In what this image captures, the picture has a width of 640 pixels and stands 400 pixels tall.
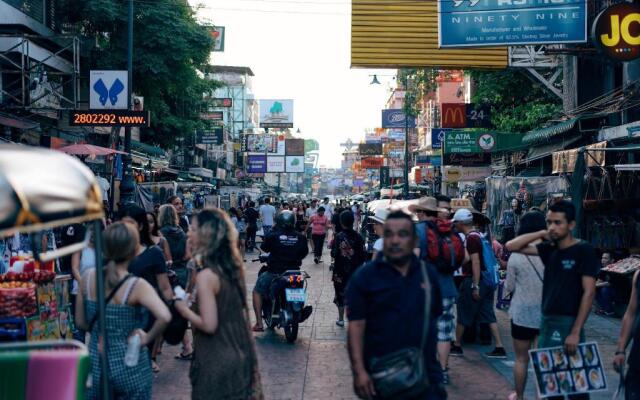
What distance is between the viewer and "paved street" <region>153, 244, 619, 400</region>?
8.01m

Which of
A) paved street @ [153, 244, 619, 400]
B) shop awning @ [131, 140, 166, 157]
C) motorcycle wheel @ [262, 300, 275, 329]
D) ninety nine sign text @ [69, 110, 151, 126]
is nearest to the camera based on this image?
paved street @ [153, 244, 619, 400]

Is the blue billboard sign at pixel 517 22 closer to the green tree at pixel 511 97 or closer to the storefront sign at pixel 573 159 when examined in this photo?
the storefront sign at pixel 573 159

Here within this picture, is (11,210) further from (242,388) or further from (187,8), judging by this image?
(187,8)

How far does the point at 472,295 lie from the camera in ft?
31.9

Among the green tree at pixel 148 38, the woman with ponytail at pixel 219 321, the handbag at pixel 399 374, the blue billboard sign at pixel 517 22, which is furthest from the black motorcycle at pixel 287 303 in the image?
the green tree at pixel 148 38

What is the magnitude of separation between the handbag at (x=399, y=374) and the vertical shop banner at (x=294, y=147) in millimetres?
94435

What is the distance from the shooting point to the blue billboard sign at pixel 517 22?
51.1 feet

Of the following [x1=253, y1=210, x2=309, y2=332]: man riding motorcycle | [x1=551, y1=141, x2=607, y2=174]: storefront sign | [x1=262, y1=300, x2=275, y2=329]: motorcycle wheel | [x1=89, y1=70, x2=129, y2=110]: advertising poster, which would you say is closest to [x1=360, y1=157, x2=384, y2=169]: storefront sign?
[x1=89, y1=70, x2=129, y2=110]: advertising poster

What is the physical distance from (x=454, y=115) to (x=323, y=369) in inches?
860

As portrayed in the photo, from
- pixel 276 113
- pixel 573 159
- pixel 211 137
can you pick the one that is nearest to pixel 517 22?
pixel 573 159

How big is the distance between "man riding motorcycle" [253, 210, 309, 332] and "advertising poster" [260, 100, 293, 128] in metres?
88.6

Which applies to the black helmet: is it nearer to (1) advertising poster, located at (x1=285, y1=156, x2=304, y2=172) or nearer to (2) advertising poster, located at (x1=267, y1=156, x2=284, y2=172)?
(2) advertising poster, located at (x1=267, y1=156, x2=284, y2=172)

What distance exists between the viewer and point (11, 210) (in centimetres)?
325

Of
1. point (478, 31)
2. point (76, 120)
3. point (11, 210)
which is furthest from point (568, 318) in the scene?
point (76, 120)
